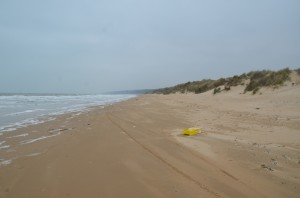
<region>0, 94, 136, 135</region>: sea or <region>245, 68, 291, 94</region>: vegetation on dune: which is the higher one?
<region>245, 68, 291, 94</region>: vegetation on dune

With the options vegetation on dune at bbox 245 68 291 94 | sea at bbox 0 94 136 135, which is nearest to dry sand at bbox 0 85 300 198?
sea at bbox 0 94 136 135

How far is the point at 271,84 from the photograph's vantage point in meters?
15.2

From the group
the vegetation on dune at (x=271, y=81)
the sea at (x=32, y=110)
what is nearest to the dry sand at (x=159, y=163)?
the sea at (x=32, y=110)

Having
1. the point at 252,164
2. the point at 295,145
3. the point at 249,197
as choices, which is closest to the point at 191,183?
the point at 249,197

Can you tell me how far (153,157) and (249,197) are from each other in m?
2.03

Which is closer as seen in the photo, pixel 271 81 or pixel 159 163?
pixel 159 163

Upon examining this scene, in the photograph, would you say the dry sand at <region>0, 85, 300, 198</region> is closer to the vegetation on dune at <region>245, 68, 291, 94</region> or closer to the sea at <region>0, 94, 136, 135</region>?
the sea at <region>0, 94, 136, 135</region>

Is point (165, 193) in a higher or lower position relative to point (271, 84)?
lower

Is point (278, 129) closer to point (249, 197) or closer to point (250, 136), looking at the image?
point (250, 136)

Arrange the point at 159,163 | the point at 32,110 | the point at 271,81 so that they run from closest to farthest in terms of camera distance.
A: the point at 159,163
the point at 271,81
the point at 32,110

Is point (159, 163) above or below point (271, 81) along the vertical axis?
below

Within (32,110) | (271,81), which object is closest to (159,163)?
(271,81)

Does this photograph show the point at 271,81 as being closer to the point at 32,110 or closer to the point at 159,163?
the point at 159,163

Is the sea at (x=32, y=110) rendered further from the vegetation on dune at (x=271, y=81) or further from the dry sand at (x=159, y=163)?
the vegetation on dune at (x=271, y=81)
